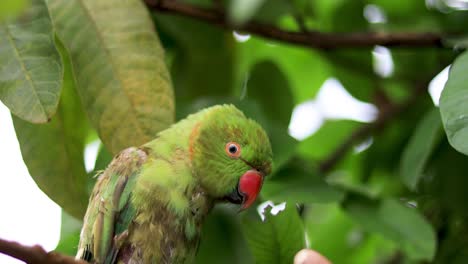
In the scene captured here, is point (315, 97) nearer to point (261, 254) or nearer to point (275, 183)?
point (275, 183)

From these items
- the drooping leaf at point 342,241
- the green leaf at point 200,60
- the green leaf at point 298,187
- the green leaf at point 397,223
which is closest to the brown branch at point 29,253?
the green leaf at point 298,187

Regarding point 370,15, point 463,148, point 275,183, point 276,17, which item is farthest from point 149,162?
point 370,15

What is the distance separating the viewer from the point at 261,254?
1.86m

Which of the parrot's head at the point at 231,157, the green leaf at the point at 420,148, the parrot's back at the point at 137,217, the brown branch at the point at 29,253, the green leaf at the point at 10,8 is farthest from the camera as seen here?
the green leaf at the point at 420,148

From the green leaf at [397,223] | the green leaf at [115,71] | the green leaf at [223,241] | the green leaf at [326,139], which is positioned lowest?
the green leaf at [326,139]

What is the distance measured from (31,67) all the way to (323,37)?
1331mm

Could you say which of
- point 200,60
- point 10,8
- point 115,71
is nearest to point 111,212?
point 115,71

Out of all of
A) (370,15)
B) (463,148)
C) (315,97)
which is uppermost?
(463,148)

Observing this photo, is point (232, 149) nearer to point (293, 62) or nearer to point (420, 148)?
point (420, 148)

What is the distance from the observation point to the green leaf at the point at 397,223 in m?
2.31

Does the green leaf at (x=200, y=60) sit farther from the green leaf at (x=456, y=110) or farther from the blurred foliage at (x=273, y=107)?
the green leaf at (x=456, y=110)

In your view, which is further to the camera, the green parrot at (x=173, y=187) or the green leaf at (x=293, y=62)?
the green leaf at (x=293, y=62)

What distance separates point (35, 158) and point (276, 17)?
1.29 m

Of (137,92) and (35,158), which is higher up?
(137,92)
